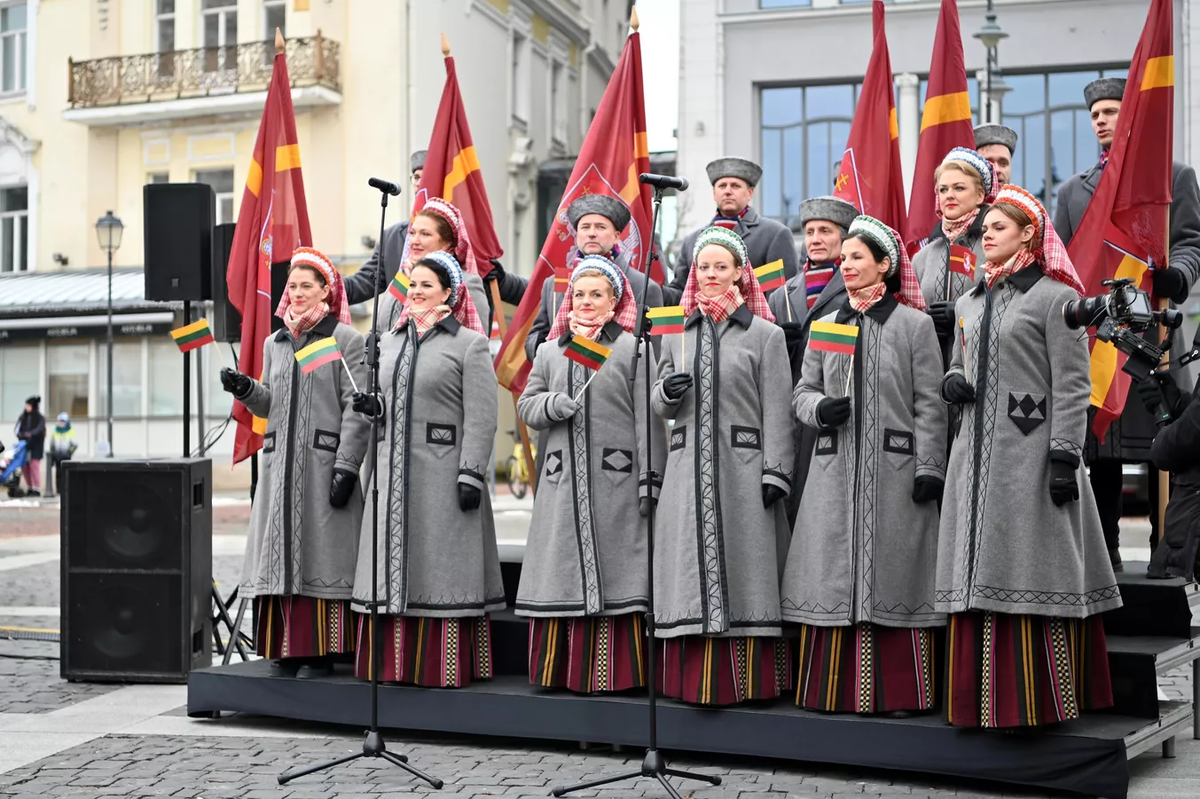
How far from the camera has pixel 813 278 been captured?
726 centimetres

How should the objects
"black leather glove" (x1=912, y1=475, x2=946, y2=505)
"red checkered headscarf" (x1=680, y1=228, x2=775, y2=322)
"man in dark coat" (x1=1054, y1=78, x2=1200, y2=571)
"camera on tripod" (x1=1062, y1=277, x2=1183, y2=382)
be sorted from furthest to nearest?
"man in dark coat" (x1=1054, y1=78, x2=1200, y2=571), "red checkered headscarf" (x1=680, y1=228, x2=775, y2=322), "black leather glove" (x1=912, y1=475, x2=946, y2=505), "camera on tripod" (x1=1062, y1=277, x2=1183, y2=382)

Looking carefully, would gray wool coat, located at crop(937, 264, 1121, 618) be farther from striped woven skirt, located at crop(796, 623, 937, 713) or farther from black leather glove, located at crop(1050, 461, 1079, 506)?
striped woven skirt, located at crop(796, 623, 937, 713)

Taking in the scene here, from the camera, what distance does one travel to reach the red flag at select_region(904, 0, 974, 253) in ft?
24.6

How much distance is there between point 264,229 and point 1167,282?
494 centimetres

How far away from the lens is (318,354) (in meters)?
6.77

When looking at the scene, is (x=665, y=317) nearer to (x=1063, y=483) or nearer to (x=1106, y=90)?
(x=1063, y=483)

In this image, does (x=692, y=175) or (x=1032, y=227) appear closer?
(x=1032, y=227)

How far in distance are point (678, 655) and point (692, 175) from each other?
2002cm

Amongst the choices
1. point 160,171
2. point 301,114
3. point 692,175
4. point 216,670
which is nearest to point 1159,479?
point 216,670

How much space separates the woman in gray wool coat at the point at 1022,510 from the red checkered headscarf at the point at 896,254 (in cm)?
38

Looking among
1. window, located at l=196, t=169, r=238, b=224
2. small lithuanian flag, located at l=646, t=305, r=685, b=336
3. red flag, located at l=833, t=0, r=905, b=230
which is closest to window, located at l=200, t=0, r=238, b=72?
window, located at l=196, t=169, r=238, b=224

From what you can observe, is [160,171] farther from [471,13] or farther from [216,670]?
[216,670]

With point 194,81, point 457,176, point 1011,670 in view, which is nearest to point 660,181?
point 1011,670

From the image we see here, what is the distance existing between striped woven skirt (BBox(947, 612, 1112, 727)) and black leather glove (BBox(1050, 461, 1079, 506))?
1.54 feet
